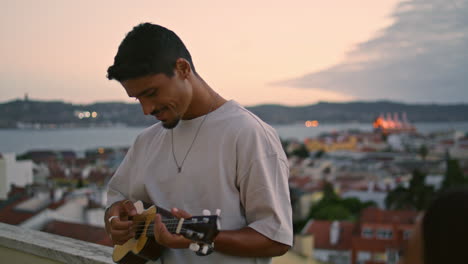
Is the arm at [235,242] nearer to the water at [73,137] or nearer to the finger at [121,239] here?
the finger at [121,239]

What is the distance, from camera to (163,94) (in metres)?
1.33

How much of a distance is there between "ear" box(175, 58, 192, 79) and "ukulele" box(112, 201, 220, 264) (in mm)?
382

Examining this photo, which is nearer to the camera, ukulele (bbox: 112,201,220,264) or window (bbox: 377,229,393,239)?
ukulele (bbox: 112,201,220,264)

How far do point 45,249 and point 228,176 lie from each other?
1.30 metres

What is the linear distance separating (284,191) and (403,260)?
0.59 meters

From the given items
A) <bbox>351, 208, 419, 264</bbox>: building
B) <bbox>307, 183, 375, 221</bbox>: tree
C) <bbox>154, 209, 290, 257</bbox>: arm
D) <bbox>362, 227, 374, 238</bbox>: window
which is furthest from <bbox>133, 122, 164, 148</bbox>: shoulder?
<bbox>307, 183, 375, 221</bbox>: tree

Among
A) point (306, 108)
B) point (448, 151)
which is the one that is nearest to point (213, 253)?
point (306, 108)

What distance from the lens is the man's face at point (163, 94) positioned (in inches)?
52.0

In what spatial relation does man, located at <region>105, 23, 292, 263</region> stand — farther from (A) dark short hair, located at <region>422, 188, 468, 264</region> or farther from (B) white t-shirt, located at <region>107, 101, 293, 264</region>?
(A) dark short hair, located at <region>422, 188, 468, 264</region>

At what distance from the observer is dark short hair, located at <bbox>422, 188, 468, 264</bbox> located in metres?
0.62

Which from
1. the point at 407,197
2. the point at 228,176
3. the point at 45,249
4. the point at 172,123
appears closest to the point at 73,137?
the point at 407,197

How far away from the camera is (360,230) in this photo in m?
25.0

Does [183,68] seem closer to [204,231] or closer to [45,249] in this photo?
[204,231]

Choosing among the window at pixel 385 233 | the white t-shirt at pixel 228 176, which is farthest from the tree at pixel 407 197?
the white t-shirt at pixel 228 176
